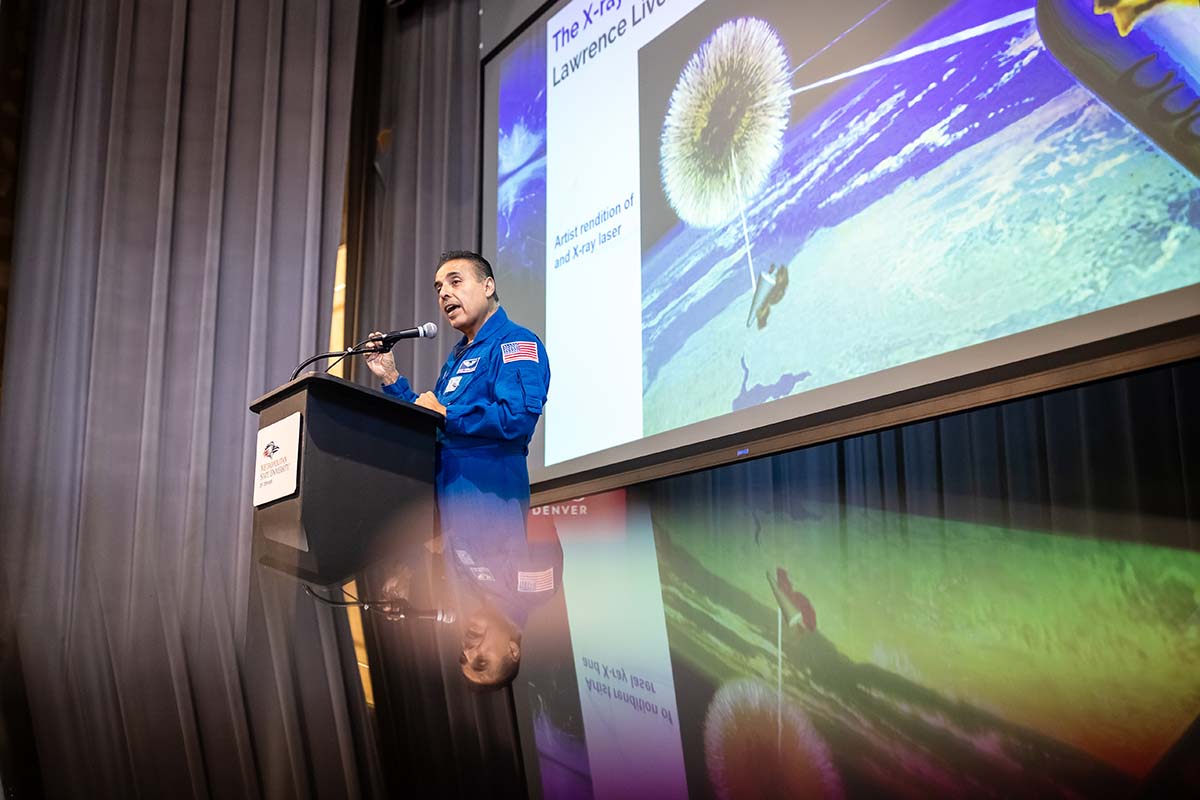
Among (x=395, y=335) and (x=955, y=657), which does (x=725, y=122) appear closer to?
(x=395, y=335)

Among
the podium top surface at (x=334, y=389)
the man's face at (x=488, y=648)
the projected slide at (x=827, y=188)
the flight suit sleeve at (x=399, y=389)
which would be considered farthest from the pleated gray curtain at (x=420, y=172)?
the man's face at (x=488, y=648)

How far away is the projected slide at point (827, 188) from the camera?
2.13 m

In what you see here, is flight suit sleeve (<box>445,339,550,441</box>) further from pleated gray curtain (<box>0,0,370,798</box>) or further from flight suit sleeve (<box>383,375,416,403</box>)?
pleated gray curtain (<box>0,0,370,798</box>)

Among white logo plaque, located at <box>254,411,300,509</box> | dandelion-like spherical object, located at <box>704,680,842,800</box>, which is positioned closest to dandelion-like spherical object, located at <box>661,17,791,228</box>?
white logo plaque, located at <box>254,411,300,509</box>

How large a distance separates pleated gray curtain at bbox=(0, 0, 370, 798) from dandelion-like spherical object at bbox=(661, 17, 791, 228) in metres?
1.94

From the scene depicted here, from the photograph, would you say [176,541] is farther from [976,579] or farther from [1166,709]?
[1166,709]

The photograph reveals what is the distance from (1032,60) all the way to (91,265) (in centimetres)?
350

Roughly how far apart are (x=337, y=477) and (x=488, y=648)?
0.42m

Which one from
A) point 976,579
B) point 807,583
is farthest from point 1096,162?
point 807,583

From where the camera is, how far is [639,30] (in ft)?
11.5

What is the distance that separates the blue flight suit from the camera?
2.13 m

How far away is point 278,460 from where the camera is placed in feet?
6.31

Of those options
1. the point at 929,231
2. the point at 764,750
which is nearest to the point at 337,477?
the point at 764,750

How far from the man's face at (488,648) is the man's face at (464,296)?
730 millimetres
